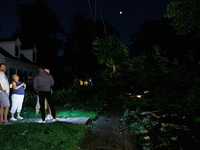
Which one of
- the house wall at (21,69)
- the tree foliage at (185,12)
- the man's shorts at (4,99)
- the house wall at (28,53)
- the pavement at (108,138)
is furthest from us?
the house wall at (28,53)

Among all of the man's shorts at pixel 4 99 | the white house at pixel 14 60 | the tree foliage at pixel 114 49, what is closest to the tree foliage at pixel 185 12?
the tree foliage at pixel 114 49

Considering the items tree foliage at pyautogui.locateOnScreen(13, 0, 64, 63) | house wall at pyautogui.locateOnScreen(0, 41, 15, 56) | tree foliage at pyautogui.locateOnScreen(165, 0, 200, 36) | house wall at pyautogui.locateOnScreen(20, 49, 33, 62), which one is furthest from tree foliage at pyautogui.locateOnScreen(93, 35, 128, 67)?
tree foliage at pyautogui.locateOnScreen(13, 0, 64, 63)

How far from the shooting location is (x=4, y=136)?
391 centimetres

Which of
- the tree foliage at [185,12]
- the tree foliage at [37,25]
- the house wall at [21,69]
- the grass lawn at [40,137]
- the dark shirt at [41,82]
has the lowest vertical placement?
the grass lawn at [40,137]

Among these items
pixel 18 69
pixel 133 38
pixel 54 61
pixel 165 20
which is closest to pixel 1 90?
pixel 18 69

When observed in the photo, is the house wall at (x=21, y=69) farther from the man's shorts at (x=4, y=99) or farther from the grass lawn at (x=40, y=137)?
the grass lawn at (x=40, y=137)

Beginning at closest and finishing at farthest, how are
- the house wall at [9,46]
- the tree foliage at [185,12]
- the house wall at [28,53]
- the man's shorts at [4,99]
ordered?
the man's shorts at [4,99] < the tree foliage at [185,12] < the house wall at [9,46] < the house wall at [28,53]

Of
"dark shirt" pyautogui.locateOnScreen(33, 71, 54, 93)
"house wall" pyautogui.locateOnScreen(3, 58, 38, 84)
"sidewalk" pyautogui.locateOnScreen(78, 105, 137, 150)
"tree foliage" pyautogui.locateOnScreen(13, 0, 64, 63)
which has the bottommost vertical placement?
"sidewalk" pyautogui.locateOnScreen(78, 105, 137, 150)

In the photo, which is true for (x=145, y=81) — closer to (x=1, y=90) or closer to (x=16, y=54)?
(x=1, y=90)

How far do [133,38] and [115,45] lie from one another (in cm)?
2482

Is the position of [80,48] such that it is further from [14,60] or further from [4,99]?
[4,99]

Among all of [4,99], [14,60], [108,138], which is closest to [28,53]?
[14,60]

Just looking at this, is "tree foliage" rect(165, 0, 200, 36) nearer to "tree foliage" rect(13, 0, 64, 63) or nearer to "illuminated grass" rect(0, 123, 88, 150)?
"illuminated grass" rect(0, 123, 88, 150)

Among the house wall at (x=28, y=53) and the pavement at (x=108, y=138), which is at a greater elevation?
the house wall at (x=28, y=53)
